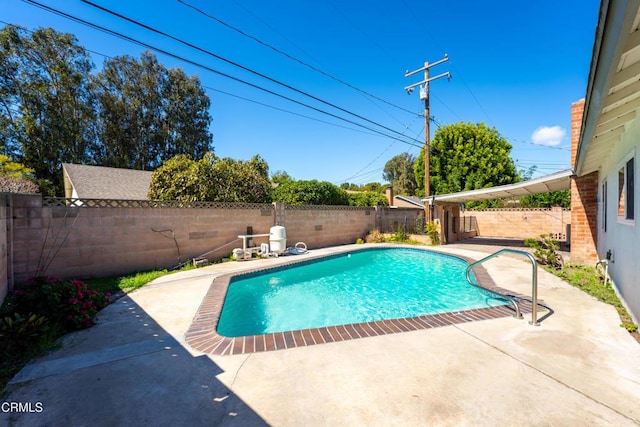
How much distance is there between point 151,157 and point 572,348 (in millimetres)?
35620

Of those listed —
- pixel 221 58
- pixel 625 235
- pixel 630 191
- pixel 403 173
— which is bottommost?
pixel 625 235

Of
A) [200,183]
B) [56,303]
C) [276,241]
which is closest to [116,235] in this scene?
[56,303]

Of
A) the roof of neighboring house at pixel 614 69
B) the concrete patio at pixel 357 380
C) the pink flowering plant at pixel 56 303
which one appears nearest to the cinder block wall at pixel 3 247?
the pink flowering plant at pixel 56 303

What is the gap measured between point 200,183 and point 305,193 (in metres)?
5.93

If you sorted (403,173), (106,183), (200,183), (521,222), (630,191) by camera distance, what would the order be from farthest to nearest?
(403,173) → (521,222) → (106,183) → (200,183) → (630,191)

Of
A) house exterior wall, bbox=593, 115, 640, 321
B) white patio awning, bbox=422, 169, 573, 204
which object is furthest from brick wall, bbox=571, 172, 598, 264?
house exterior wall, bbox=593, 115, 640, 321

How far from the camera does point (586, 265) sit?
7.89 m

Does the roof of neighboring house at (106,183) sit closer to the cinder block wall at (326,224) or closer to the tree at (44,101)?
the tree at (44,101)

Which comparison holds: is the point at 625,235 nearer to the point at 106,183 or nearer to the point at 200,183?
the point at 200,183

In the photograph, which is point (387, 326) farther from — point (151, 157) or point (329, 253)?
point (151, 157)

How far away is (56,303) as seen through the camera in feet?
13.3

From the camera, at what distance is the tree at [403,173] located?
42312mm

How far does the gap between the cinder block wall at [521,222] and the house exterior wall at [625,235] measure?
A: 40.8 ft

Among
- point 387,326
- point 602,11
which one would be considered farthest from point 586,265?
point 602,11
